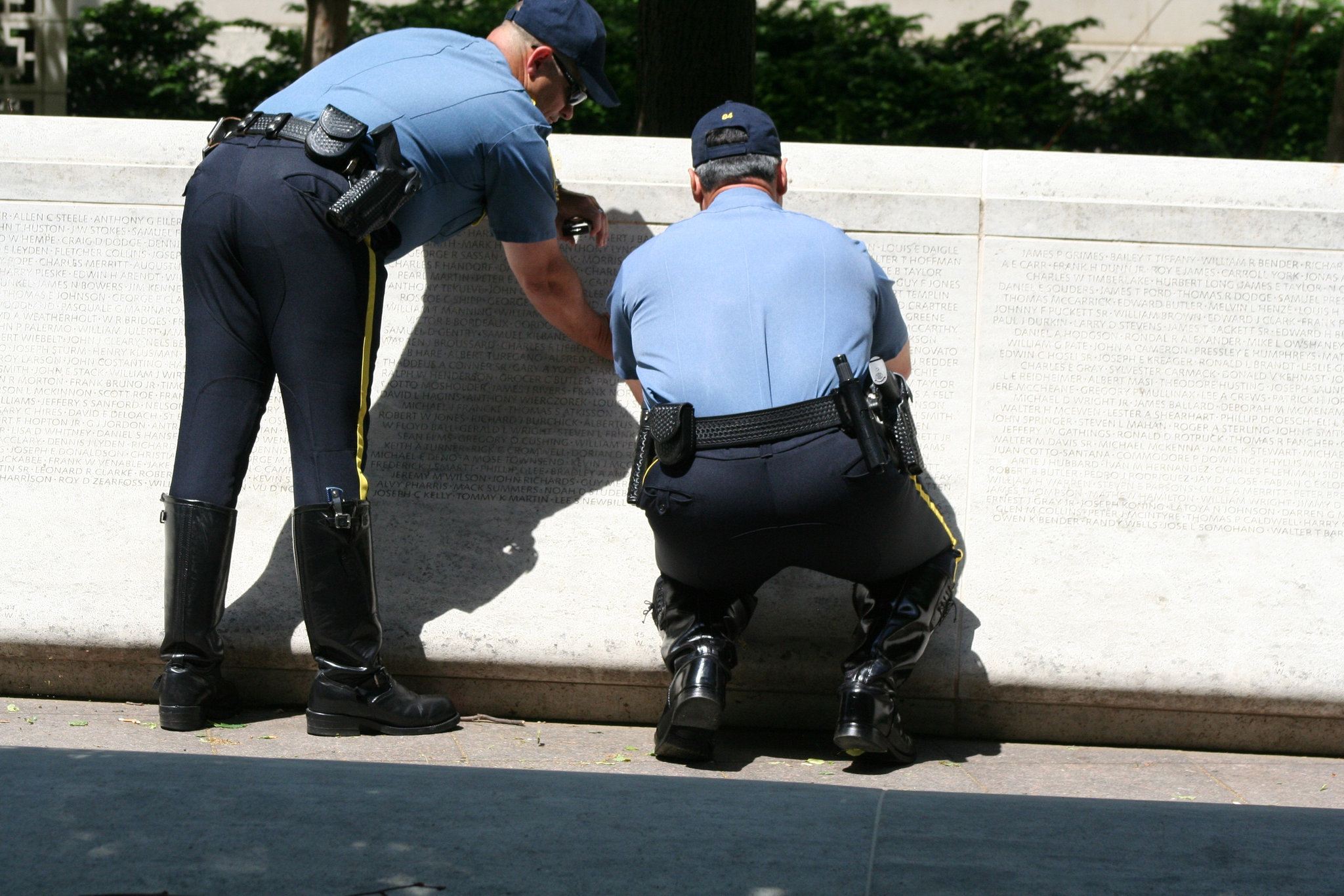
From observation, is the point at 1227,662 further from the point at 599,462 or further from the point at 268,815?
the point at 268,815

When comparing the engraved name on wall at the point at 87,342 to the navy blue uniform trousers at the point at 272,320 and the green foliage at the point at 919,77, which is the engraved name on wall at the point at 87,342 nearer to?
the navy blue uniform trousers at the point at 272,320

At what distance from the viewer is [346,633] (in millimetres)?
3305

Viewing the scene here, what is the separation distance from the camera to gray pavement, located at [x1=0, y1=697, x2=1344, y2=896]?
209cm

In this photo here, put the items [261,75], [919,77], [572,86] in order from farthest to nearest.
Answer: [261,75] < [919,77] < [572,86]

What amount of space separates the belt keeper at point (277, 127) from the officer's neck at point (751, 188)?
1.08 metres

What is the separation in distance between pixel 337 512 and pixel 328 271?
1.95 feet

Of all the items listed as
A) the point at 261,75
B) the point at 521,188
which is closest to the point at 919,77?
the point at 261,75

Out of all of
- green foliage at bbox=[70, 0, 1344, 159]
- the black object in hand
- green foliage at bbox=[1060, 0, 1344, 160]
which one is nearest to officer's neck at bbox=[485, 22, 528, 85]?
the black object in hand

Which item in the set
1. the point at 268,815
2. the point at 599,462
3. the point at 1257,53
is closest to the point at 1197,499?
the point at 599,462

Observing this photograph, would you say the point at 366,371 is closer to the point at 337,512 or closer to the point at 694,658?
the point at 337,512

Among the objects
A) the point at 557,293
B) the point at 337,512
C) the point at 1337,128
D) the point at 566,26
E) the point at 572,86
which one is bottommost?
the point at 337,512

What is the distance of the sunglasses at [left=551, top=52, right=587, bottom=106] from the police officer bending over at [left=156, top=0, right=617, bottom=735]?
4cm

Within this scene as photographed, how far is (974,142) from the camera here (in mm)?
11844

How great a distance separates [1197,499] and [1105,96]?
9.96 metres
